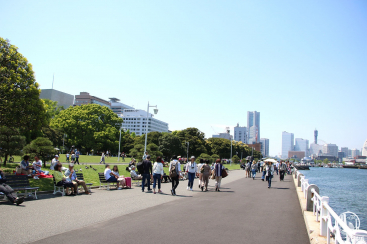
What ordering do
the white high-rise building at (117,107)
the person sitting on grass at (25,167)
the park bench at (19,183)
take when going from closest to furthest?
1. the park bench at (19,183)
2. the person sitting on grass at (25,167)
3. the white high-rise building at (117,107)

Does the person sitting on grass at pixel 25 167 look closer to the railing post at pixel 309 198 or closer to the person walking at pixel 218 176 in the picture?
the person walking at pixel 218 176

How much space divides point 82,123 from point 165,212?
61.8 m

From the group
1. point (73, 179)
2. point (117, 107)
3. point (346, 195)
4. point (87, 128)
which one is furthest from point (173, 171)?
point (117, 107)

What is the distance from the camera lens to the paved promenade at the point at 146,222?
235 inches

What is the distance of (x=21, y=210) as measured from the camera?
8.48m

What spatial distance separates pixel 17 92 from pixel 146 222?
10.5 meters

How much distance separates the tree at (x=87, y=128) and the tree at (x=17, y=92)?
52.2 meters

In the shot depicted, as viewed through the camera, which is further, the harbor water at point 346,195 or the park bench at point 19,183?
the harbor water at point 346,195

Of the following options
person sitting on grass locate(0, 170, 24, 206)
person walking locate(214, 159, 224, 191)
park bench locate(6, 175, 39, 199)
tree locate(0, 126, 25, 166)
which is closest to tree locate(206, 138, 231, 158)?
tree locate(0, 126, 25, 166)

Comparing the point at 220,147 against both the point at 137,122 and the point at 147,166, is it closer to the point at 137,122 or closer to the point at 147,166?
the point at 137,122

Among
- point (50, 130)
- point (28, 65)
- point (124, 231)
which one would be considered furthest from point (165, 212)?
point (50, 130)

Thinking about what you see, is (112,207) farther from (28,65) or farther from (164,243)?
(28,65)

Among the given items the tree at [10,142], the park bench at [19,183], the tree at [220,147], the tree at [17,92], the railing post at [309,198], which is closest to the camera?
the railing post at [309,198]

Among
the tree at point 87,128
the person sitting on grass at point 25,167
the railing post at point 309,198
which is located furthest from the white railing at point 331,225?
the tree at point 87,128
